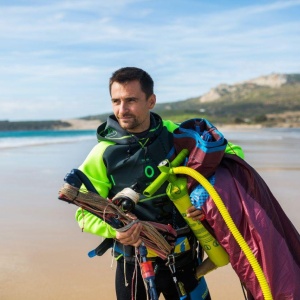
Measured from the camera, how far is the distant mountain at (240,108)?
9784cm

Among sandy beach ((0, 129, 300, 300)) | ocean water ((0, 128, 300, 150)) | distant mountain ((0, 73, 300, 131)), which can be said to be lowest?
distant mountain ((0, 73, 300, 131))

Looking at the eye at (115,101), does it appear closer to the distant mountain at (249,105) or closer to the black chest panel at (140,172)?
the black chest panel at (140,172)

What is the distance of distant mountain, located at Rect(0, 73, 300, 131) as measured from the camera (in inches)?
3852

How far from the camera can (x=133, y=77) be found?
2791 mm

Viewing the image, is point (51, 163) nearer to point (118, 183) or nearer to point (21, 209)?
point (21, 209)

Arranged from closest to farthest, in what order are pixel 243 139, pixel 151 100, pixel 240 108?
1. pixel 151 100
2. pixel 243 139
3. pixel 240 108

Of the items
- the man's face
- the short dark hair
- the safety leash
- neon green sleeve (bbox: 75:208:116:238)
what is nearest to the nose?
the man's face

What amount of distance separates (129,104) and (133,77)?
0.16 metres

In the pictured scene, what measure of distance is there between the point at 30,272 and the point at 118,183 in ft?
8.95

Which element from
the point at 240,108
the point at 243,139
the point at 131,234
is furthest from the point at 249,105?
the point at 131,234

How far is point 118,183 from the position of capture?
2.85 meters

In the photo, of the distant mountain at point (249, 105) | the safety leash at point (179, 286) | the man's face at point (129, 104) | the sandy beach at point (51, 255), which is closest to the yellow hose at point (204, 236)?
the safety leash at point (179, 286)

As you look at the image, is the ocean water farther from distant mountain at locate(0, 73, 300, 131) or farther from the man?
distant mountain at locate(0, 73, 300, 131)

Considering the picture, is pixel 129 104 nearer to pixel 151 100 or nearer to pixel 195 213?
pixel 151 100
